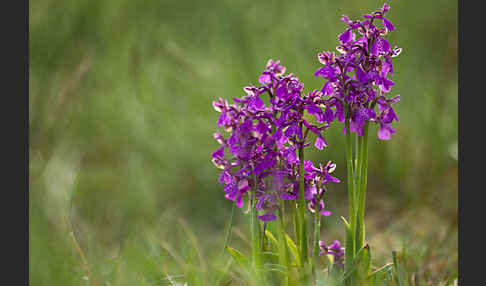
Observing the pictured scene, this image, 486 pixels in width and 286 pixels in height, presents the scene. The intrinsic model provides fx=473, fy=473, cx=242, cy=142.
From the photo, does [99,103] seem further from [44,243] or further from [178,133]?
[44,243]

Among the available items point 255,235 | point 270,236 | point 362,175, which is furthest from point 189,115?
point 362,175

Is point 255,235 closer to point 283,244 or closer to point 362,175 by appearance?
point 283,244

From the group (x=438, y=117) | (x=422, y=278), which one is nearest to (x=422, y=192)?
(x=438, y=117)

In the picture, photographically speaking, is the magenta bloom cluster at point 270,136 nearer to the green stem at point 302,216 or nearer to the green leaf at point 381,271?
the green stem at point 302,216

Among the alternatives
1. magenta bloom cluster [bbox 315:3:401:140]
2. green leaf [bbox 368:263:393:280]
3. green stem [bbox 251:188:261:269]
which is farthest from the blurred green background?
magenta bloom cluster [bbox 315:3:401:140]

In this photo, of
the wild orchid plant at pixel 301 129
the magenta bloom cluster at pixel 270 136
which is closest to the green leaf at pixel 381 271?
the wild orchid plant at pixel 301 129

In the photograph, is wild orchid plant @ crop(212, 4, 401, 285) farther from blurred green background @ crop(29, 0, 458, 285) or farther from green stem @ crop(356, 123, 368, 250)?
blurred green background @ crop(29, 0, 458, 285)
